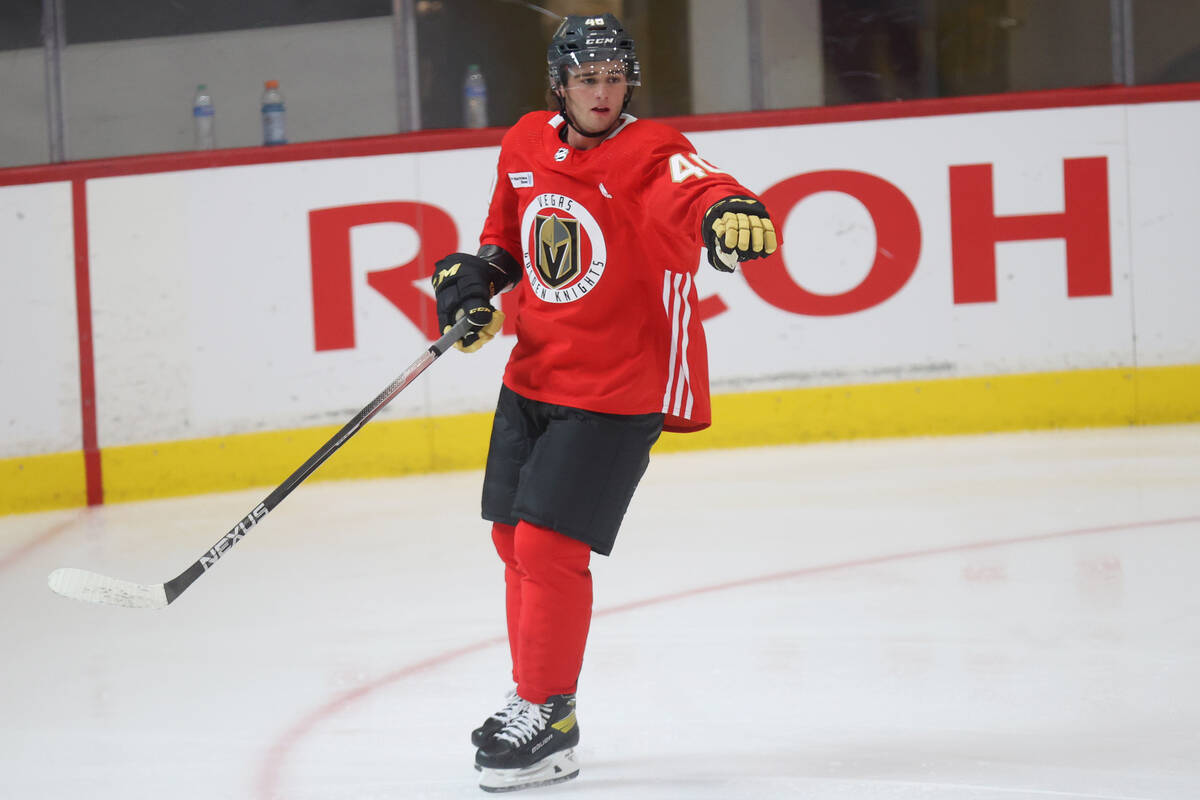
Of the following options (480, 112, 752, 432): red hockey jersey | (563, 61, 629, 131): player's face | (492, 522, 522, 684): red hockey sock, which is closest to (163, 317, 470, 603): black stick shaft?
(480, 112, 752, 432): red hockey jersey

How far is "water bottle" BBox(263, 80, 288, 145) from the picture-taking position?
5344 mm

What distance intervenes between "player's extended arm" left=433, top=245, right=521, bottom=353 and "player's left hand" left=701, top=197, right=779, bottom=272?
0.53 metres

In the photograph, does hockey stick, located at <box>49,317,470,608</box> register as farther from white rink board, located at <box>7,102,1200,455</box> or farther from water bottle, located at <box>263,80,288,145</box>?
water bottle, located at <box>263,80,288,145</box>

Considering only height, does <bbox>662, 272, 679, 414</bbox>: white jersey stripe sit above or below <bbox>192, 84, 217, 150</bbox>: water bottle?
below

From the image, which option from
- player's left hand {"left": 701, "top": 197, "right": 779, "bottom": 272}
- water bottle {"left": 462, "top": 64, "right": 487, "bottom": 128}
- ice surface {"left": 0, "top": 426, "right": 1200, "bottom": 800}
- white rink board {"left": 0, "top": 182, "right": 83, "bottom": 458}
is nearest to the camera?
player's left hand {"left": 701, "top": 197, "right": 779, "bottom": 272}

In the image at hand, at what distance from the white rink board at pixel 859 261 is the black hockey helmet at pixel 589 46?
3.17 m

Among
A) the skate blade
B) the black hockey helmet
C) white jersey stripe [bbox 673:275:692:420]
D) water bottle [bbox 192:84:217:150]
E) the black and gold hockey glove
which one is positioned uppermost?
water bottle [bbox 192:84:217:150]

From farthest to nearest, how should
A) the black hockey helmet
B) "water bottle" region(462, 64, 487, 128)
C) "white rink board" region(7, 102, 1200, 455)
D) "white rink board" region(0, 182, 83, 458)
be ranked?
"water bottle" region(462, 64, 487, 128) < "white rink board" region(7, 102, 1200, 455) < "white rink board" region(0, 182, 83, 458) < the black hockey helmet

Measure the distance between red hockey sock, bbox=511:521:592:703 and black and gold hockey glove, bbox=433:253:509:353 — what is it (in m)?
0.35

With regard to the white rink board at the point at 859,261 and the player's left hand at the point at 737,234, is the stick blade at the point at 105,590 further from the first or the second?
the white rink board at the point at 859,261

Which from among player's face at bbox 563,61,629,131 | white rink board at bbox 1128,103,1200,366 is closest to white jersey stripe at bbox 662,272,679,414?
player's face at bbox 563,61,629,131

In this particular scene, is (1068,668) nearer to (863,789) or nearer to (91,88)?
(863,789)

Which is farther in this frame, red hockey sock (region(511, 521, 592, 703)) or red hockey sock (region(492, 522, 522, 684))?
red hockey sock (region(492, 522, 522, 684))

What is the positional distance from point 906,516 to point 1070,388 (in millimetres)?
1774
